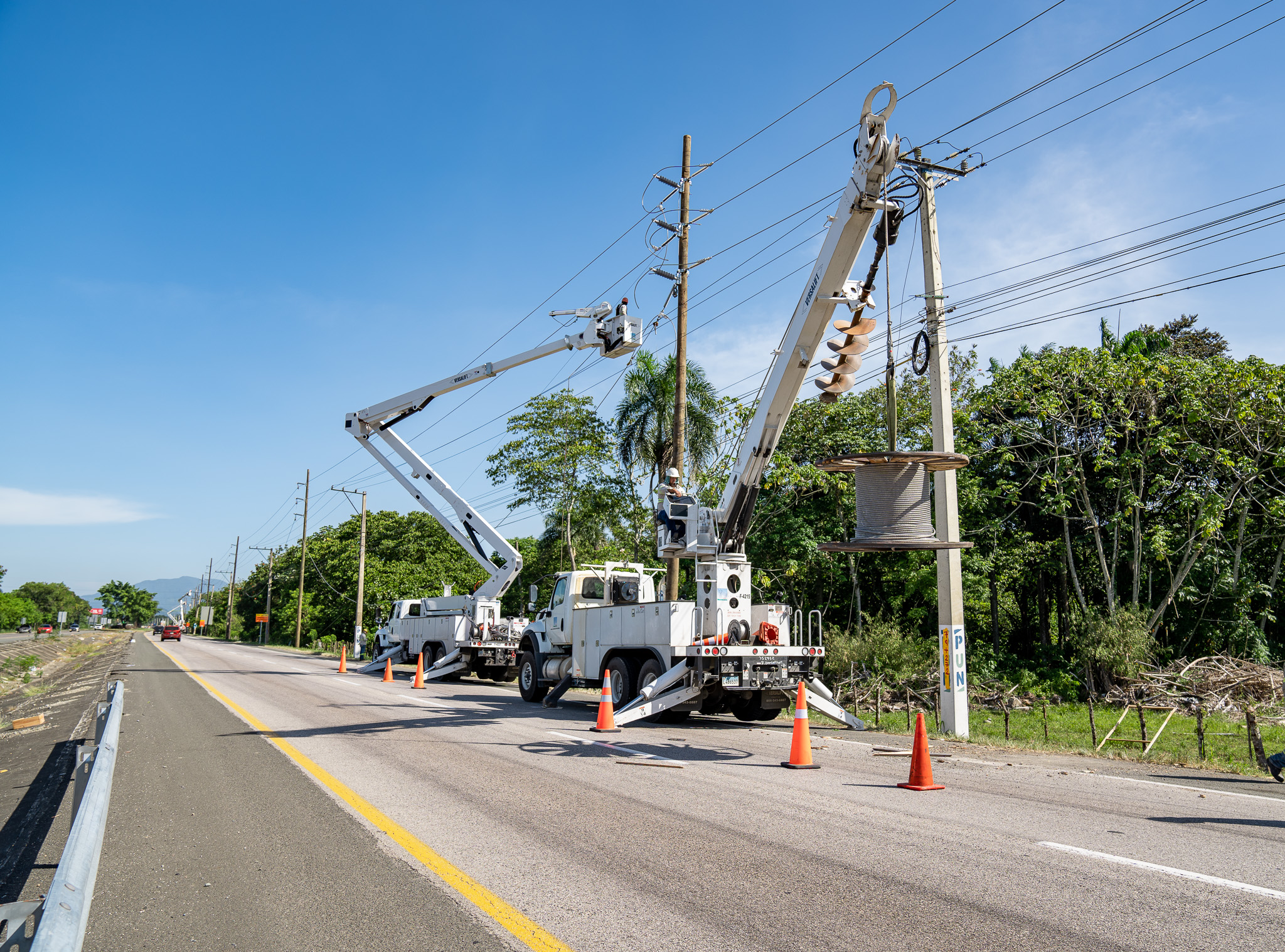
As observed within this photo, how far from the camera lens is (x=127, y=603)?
179375 mm

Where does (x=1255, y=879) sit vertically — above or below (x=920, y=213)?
below

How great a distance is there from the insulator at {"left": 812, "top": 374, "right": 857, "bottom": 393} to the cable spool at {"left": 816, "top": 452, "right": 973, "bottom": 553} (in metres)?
1.67

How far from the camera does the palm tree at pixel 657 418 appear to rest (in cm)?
3225

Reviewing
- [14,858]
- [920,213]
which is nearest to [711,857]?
[14,858]

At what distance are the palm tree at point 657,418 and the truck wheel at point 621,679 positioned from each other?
16389 millimetres

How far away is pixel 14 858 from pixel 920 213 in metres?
14.0

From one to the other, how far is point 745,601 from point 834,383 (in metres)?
5.15

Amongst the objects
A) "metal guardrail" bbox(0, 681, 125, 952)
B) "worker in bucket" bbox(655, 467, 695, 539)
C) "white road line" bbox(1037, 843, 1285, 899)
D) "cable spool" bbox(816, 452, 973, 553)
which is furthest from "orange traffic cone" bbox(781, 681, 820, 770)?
"metal guardrail" bbox(0, 681, 125, 952)

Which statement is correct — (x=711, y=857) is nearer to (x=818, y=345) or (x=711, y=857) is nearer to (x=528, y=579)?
(x=818, y=345)

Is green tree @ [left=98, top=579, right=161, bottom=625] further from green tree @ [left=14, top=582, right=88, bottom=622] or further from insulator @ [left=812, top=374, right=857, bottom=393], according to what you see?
insulator @ [left=812, top=374, right=857, bottom=393]

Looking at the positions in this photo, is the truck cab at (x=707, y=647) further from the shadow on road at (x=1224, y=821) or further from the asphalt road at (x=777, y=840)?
the shadow on road at (x=1224, y=821)

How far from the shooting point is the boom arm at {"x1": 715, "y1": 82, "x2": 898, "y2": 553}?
36.1ft

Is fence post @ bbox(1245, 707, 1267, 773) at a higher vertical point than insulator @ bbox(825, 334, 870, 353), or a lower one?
lower

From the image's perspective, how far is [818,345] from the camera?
1254cm
